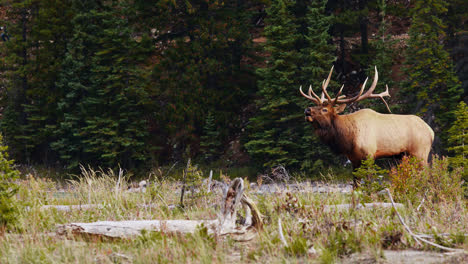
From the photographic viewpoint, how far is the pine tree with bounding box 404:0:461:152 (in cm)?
1680

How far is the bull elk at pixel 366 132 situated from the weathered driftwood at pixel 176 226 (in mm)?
3579

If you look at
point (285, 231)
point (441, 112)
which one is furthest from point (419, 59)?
point (285, 231)

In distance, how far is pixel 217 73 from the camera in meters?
21.8

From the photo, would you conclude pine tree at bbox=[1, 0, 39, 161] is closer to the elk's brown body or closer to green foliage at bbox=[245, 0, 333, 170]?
green foliage at bbox=[245, 0, 333, 170]

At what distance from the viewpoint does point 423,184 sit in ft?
25.2

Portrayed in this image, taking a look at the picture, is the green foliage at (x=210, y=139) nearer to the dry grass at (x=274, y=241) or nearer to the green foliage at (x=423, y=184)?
the green foliage at (x=423, y=184)

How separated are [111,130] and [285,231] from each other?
16.2 m

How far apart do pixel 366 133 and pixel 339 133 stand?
0.50m

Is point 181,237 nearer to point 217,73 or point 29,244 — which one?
point 29,244

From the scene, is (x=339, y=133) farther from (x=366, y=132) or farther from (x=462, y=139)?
(x=462, y=139)

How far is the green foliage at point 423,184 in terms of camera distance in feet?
24.8

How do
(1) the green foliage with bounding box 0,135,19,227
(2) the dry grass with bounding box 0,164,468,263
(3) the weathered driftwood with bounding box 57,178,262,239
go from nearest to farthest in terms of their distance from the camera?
(2) the dry grass with bounding box 0,164,468,263, (3) the weathered driftwood with bounding box 57,178,262,239, (1) the green foliage with bounding box 0,135,19,227

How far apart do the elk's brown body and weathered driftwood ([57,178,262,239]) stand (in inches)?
141

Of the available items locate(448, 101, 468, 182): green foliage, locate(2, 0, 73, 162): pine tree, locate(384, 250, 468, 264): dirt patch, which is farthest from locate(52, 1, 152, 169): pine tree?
locate(384, 250, 468, 264): dirt patch
